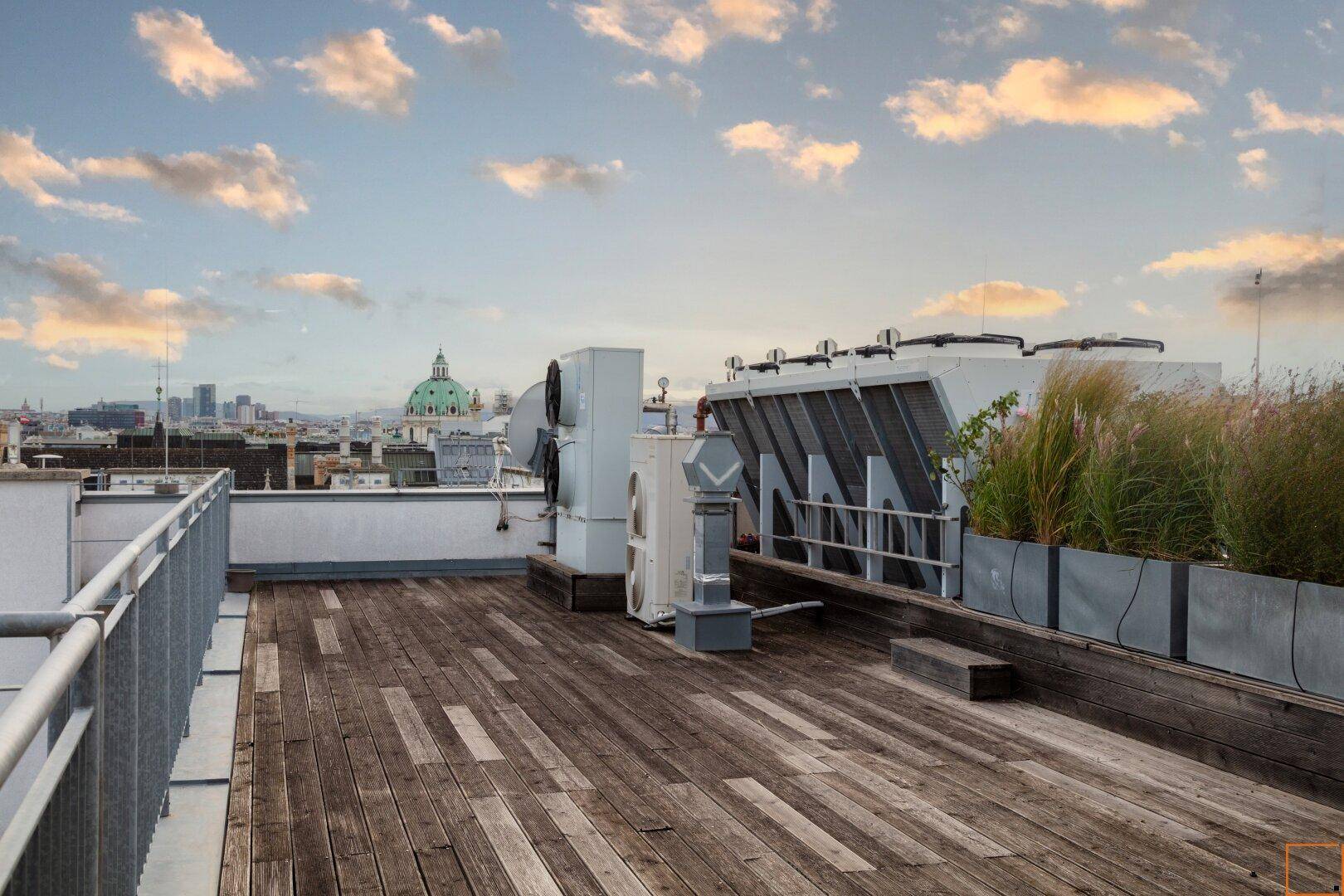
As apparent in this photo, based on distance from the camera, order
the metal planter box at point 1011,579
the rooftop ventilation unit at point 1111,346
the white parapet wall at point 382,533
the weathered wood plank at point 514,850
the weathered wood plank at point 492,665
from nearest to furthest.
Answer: the weathered wood plank at point 514,850 → the metal planter box at point 1011,579 → the weathered wood plank at point 492,665 → the rooftop ventilation unit at point 1111,346 → the white parapet wall at point 382,533

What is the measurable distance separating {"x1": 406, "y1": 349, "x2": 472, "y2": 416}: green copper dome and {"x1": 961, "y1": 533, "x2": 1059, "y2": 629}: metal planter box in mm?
136003

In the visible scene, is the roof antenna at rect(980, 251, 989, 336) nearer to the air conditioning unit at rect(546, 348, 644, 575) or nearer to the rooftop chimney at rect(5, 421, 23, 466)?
the air conditioning unit at rect(546, 348, 644, 575)

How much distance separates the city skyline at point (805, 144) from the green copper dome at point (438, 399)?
110276 mm

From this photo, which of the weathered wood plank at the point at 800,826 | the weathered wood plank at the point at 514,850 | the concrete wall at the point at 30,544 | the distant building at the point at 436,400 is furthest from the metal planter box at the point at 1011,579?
the distant building at the point at 436,400

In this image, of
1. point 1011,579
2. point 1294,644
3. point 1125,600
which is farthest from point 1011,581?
point 1294,644

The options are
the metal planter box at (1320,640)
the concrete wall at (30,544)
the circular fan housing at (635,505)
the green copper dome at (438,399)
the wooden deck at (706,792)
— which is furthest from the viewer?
the green copper dome at (438,399)

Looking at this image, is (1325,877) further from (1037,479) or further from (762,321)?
(762,321)

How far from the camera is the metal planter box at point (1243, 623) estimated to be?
14.3 ft

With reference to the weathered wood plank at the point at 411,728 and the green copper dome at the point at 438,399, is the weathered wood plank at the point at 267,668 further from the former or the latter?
the green copper dome at the point at 438,399

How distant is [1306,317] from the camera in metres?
8.38

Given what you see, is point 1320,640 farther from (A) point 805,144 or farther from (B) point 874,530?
(A) point 805,144

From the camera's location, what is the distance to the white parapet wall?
10.8 m

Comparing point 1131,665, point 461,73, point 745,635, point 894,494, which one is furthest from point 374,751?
point 461,73

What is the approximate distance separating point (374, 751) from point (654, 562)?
11.1ft
